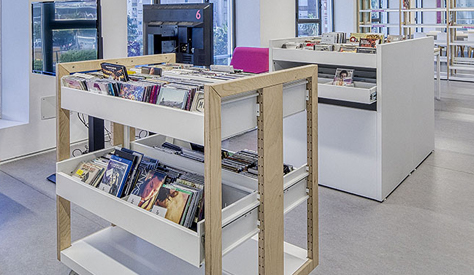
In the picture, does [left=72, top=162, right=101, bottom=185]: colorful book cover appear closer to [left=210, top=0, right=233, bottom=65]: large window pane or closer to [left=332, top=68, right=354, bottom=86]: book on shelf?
[left=332, top=68, right=354, bottom=86]: book on shelf

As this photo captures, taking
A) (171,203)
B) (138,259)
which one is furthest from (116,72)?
(138,259)

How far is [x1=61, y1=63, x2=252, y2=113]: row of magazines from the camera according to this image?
1.45 m

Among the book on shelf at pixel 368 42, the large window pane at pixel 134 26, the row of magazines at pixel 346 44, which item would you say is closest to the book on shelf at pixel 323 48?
the row of magazines at pixel 346 44

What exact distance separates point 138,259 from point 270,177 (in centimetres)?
81

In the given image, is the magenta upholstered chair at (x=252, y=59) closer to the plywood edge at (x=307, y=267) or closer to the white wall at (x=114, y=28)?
the white wall at (x=114, y=28)

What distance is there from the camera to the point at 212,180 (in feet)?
4.39

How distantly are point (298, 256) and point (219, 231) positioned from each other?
0.66 metres

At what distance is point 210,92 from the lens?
1.28 metres

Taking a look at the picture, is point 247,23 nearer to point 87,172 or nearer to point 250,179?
point 87,172

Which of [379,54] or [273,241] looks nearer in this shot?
[273,241]

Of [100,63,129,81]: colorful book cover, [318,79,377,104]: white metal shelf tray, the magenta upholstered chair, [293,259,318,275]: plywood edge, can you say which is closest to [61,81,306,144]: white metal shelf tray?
[100,63,129,81]: colorful book cover

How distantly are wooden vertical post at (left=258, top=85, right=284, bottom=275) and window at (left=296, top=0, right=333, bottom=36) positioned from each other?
20.4ft

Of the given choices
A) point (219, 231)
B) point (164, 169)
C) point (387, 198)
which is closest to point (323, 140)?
point (387, 198)

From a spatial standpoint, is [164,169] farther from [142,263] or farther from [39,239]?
[39,239]
